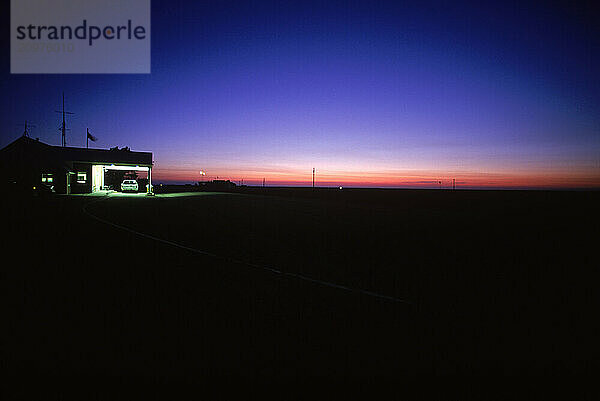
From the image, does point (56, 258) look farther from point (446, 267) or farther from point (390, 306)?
point (446, 267)

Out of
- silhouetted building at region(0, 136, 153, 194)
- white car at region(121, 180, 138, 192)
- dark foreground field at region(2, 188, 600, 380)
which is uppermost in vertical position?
silhouetted building at region(0, 136, 153, 194)

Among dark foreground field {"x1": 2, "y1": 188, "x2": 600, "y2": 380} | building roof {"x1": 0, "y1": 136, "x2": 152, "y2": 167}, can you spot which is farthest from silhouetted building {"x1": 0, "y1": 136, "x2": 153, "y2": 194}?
dark foreground field {"x1": 2, "y1": 188, "x2": 600, "y2": 380}

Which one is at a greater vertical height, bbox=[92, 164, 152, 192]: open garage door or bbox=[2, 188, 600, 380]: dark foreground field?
bbox=[92, 164, 152, 192]: open garage door

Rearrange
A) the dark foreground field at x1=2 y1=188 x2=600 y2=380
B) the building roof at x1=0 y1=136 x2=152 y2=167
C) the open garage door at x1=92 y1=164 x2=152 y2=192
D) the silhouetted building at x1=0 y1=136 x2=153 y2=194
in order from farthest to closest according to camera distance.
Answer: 1. the open garage door at x1=92 y1=164 x2=152 y2=192
2. the building roof at x1=0 y1=136 x2=152 y2=167
3. the silhouetted building at x1=0 y1=136 x2=153 y2=194
4. the dark foreground field at x1=2 y1=188 x2=600 y2=380

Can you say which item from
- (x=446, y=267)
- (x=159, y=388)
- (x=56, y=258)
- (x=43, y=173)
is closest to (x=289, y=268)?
(x=446, y=267)

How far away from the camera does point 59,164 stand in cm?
3775

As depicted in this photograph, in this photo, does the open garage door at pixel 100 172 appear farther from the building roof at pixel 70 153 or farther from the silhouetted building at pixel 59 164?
the building roof at pixel 70 153

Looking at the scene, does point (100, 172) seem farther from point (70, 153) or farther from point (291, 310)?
point (291, 310)

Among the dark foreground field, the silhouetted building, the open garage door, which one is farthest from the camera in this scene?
the open garage door

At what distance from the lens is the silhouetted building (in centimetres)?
3700

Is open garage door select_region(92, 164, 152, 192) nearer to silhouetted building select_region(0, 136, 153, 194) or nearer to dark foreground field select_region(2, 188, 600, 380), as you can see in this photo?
silhouetted building select_region(0, 136, 153, 194)

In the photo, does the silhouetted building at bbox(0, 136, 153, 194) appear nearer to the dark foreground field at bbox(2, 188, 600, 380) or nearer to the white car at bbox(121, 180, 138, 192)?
the white car at bbox(121, 180, 138, 192)

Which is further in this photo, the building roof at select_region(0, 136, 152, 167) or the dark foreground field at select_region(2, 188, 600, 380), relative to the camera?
the building roof at select_region(0, 136, 152, 167)

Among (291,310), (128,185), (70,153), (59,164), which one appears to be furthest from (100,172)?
(291,310)
